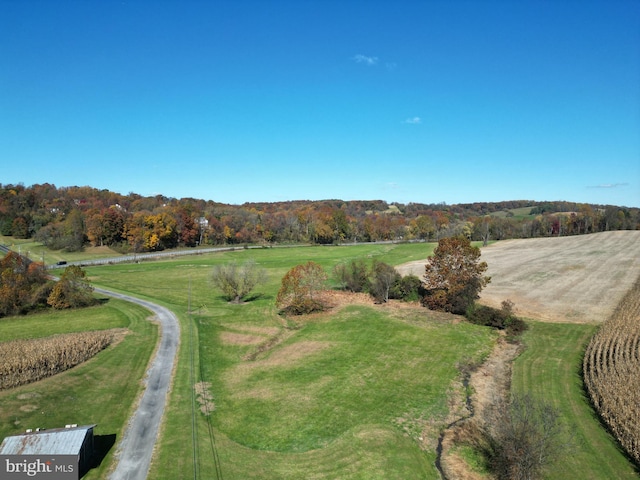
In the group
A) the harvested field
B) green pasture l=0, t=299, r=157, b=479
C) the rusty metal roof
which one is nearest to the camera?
the rusty metal roof

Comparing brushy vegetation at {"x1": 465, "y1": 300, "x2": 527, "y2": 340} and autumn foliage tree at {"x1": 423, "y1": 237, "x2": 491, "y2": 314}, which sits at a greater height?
autumn foliage tree at {"x1": 423, "y1": 237, "x2": 491, "y2": 314}

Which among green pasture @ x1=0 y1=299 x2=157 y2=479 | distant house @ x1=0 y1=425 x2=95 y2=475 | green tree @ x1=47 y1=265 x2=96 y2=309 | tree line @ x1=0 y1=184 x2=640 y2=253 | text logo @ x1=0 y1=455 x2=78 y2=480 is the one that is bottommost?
green pasture @ x1=0 y1=299 x2=157 y2=479

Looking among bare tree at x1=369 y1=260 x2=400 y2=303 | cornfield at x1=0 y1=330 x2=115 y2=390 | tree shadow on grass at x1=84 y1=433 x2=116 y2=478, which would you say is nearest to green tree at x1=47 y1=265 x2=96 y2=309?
cornfield at x1=0 y1=330 x2=115 y2=390

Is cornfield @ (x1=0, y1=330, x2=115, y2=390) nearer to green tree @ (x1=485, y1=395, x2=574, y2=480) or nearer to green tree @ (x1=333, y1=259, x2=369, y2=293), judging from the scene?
green tree @ (x1=485, y1=395, x2=574, y2=480)

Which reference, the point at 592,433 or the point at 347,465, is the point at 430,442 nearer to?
the point at 347,465

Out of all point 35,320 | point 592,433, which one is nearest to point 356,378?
point 592,433

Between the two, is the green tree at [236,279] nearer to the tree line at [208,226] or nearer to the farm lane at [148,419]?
the farm lane at [148,419]
